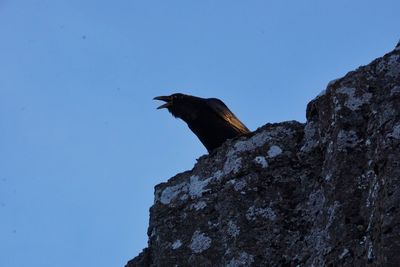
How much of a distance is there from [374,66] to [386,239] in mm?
1114

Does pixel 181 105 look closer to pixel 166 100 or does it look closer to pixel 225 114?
pixel 166 100

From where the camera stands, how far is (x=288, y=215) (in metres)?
4.31

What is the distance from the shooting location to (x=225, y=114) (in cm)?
870

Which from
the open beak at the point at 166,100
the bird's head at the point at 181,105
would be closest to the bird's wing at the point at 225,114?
the bird's head at the point at 181,105

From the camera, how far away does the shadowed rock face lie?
11.6 feet

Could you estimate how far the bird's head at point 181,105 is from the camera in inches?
374

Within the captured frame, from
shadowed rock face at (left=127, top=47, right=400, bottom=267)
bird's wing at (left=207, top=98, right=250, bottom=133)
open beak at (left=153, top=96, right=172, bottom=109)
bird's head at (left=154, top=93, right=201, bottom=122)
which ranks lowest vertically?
shadowed rock face at (left=127, top=47, right=400, bottom=267)

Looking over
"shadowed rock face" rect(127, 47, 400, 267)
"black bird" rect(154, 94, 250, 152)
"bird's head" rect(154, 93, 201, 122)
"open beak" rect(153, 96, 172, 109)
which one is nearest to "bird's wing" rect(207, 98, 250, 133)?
"black bird" rect(154, 94, 250, 152)

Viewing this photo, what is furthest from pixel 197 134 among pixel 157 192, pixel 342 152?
pixel 342 152

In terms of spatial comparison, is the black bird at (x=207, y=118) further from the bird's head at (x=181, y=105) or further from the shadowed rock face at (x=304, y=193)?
the shadowed rock face at (x=304, y=193)

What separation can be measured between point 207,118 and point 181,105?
909 mm

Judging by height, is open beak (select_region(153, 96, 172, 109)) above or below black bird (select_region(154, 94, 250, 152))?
above

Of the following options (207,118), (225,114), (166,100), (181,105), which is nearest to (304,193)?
(225,114)

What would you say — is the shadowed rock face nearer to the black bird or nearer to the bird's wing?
the black bird
